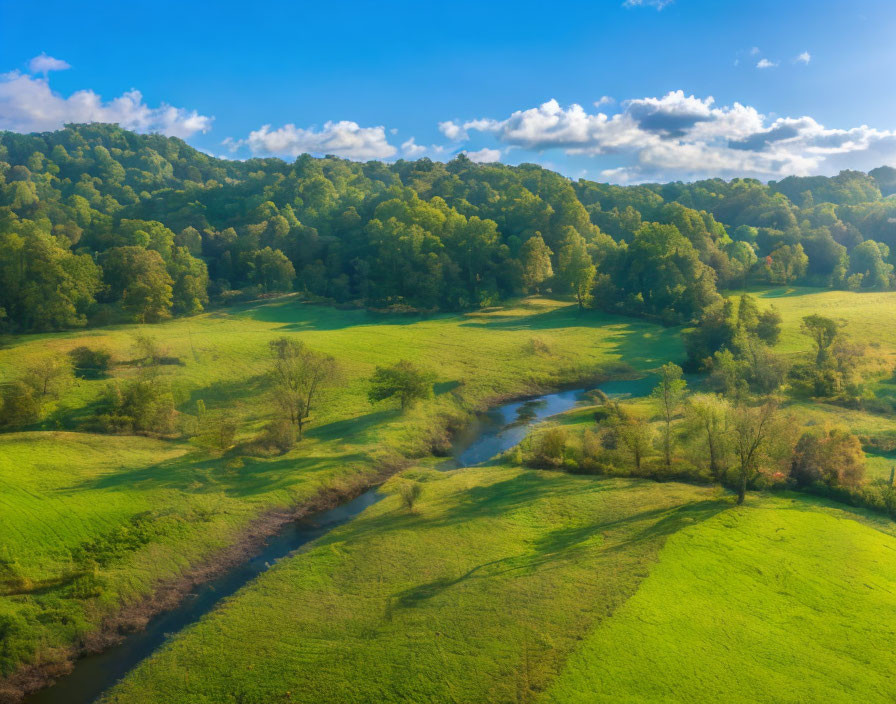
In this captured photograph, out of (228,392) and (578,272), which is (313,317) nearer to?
(228,392)

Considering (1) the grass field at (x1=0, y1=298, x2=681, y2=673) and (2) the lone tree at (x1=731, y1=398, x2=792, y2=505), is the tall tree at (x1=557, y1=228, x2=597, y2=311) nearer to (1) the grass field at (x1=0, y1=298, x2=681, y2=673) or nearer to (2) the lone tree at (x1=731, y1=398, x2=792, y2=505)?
(1) the grass field at (x1=0, y1=298, x2=681, y2=673)

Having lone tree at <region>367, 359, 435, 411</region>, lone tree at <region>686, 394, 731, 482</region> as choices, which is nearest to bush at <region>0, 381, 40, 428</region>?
lone tree at <region>367, 359, 435, 411</region>

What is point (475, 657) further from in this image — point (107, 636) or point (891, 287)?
point (891, 287)

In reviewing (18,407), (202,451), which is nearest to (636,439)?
(202,451)

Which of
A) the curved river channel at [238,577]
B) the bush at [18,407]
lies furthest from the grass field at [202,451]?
the curved river channel at [238,577]

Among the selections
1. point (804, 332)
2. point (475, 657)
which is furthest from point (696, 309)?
point (475, 657)

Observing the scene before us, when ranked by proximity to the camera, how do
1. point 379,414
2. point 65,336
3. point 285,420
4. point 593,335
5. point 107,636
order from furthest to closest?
point 593,335 < point 65,336 < point 379,414 < point 285,420 < point 107,636
